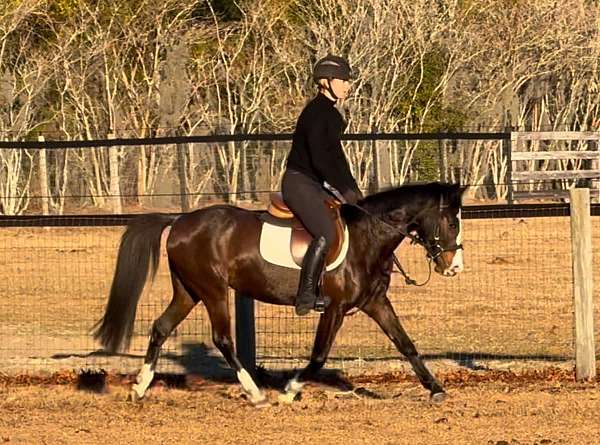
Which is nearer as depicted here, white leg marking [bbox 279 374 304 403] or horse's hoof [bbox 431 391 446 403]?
horse's hoof [bbox 431 391 446 403]

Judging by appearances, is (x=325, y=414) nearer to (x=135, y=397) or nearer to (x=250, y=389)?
(x=250, y=389)

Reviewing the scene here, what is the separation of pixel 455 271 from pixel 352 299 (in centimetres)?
78

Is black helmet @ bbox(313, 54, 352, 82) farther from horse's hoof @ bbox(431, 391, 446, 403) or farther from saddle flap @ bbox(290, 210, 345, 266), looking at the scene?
horse's hoof @ bbox(431, 391, 446, 403)

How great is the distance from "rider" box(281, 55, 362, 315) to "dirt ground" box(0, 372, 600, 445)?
924 millimetres

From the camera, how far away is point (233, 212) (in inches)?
430

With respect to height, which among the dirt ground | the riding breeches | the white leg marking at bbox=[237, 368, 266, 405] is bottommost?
the dirt ground

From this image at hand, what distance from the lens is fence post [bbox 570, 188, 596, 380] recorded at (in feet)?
37.1

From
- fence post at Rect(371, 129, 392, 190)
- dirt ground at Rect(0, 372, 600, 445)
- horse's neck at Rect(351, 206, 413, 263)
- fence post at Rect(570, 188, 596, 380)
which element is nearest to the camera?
dirt ground at Rect(0, 372, 600, 445)

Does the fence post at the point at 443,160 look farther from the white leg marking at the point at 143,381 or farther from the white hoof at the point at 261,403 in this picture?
the white hoof at the point at 261,403

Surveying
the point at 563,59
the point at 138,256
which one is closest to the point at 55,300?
the point at 138,256

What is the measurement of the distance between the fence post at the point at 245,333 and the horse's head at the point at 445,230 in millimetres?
1696

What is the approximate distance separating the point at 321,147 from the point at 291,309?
18.5ft

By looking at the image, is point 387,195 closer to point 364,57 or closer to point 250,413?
point 250,413

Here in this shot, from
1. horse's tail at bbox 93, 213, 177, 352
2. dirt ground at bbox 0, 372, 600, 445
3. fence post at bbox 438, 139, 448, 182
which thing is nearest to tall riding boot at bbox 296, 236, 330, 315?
dirt ground at bbox 0, 372, 600, 445
